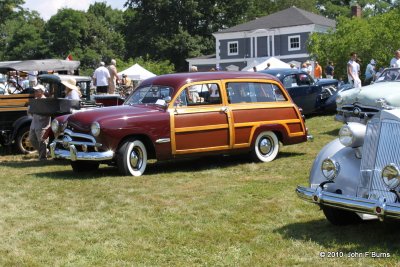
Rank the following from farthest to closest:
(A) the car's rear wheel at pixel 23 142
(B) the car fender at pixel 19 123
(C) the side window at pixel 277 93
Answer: (A) the car's rear wheel at pixel 23 142 < (B) the car fender at pixel 19 123 < (C) the side window at pixel 277 93

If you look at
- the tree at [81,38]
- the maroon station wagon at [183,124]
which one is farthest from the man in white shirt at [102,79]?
the tree at [81,38]

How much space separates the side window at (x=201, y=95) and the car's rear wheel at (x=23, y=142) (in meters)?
4.68

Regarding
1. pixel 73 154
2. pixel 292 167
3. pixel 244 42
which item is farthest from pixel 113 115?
pixel 244 42

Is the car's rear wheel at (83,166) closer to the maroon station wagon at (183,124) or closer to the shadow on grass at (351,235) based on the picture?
the maroon station wagon at (183,124)

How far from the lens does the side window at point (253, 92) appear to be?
11633mm

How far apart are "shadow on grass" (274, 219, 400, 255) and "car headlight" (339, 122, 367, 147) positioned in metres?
0.86

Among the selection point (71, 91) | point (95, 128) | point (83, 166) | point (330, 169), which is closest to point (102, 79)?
point (71, 91)

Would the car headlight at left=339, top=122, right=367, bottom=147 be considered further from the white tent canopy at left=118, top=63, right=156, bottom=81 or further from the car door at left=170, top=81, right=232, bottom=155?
the white tent canopy at left=118, top=63, right=156, bottom=81

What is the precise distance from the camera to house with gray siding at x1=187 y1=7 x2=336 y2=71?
55.9m

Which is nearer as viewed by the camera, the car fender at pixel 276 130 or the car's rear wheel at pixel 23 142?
the car fender at pixel 276 130

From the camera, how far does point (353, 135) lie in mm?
6395

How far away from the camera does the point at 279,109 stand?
12.2m

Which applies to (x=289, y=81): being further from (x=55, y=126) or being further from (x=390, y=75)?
(x=55, y=126)

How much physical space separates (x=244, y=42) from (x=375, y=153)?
178ft
